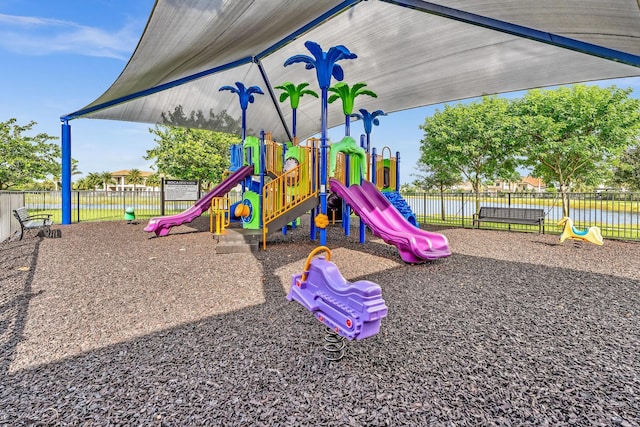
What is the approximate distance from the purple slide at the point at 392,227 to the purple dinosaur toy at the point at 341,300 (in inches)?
153

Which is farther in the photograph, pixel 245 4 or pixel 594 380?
pixel 245 4

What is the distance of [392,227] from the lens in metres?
7.60

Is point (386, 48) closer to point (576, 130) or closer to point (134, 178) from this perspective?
point (576, 130)

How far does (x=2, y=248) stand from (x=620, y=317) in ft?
40.9

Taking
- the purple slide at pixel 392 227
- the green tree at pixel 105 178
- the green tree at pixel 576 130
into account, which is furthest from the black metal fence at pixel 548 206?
the green tree at pixel 105 178

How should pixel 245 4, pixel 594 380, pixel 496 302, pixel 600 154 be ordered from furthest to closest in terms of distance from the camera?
1. pixel 600 154
2. pixel 245 4
3. pixel 496 302
4. pixel 594 380

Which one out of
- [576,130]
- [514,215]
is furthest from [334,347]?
[576,130]

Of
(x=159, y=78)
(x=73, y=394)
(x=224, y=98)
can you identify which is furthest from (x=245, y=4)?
(x=224, y=98)

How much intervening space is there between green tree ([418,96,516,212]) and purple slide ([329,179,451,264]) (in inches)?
415

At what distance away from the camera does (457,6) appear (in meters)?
5.84


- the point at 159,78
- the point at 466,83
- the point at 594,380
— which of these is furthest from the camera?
the point at 466,83

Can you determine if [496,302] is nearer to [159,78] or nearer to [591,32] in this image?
[591,32]

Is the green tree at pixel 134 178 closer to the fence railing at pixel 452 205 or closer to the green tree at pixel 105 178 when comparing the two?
the green tree at pixel 105 178

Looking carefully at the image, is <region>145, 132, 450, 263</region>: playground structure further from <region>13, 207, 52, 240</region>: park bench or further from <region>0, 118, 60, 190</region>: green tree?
<region>0, 118, 60, 190</region>: green tree
